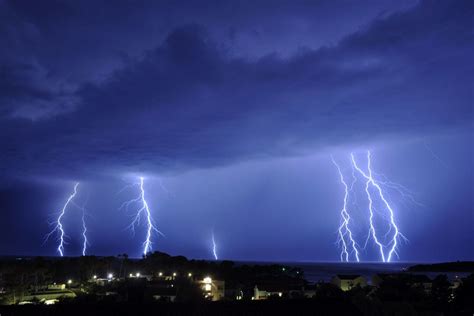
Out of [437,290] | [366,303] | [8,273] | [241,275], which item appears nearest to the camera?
[366,303]

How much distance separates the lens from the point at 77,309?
1139 centimetres

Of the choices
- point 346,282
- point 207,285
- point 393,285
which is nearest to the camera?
point 393,285

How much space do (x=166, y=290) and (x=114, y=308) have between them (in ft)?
70.4

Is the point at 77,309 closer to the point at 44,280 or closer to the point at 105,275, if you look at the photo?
the point at 44,280

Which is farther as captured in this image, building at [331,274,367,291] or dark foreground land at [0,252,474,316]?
building at [331,274,367,291]

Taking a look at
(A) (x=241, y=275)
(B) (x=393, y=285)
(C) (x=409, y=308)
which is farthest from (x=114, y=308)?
(A) (x=241, y=275)

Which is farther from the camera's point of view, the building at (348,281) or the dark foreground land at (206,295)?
the building at (348,281)

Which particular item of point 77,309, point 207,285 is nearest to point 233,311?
point 77,309

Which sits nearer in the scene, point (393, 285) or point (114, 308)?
point (114, 308)

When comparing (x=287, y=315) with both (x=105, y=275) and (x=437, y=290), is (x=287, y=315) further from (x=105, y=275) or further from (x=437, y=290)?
(x=105, y=275)

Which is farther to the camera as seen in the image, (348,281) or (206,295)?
(348,281)

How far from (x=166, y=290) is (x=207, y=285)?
36.3ft

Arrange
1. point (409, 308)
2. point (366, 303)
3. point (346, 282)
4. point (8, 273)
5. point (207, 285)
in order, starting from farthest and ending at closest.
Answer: point (8, 273) < point (346, 282) < point (207, 285) < point (409, 308) < point (366, 303)

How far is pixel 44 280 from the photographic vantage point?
5641 cm
